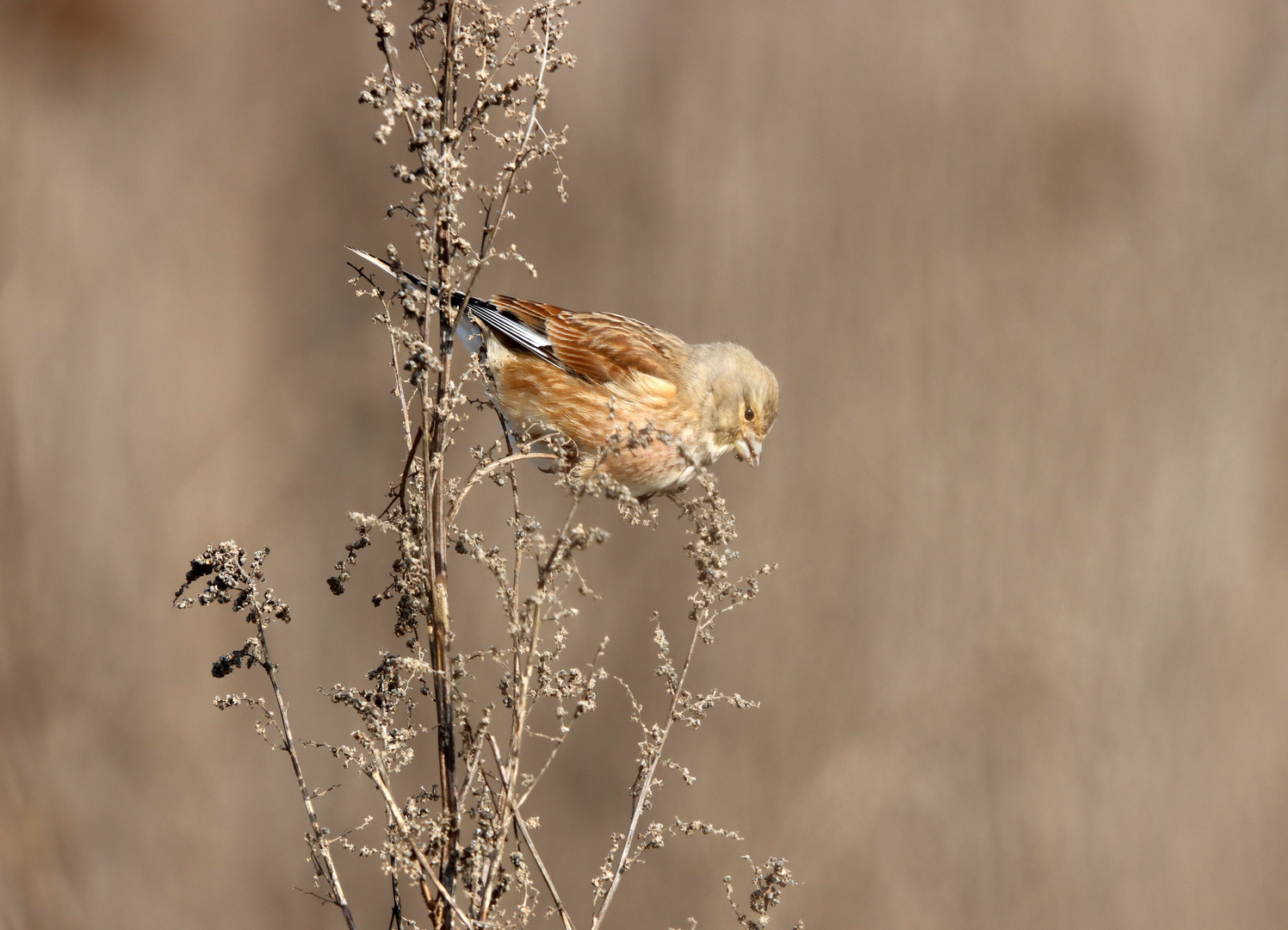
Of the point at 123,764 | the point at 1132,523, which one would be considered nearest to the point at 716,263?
the point at 1132,523

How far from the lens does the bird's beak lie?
2240 mm

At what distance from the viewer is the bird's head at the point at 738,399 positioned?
7.16 feet

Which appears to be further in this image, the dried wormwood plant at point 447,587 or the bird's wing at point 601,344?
the bird's wing at point 601,344

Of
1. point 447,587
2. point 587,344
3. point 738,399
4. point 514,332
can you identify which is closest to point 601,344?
point 587,344

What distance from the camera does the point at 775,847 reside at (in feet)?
10.6

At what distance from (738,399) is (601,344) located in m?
0.38

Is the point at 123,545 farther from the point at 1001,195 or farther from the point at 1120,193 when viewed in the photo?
the point at 1120,193

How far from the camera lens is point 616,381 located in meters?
2.19

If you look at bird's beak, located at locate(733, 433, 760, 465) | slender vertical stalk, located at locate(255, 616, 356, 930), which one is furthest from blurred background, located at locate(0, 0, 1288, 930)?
slender vertical stalk, located at locate(255, 616, 356, 930)

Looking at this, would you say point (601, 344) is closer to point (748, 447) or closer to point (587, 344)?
point (587, 344)

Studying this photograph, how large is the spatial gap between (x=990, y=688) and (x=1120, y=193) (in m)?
1.82

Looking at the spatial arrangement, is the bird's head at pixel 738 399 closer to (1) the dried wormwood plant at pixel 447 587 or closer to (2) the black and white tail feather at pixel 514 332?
(2) the black and white tail feather at pixel 514 332

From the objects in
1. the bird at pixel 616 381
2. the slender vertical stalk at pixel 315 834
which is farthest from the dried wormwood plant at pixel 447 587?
the bird at pixel 616 381

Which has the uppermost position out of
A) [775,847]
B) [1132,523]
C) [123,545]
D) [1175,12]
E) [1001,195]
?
[1175,12]
